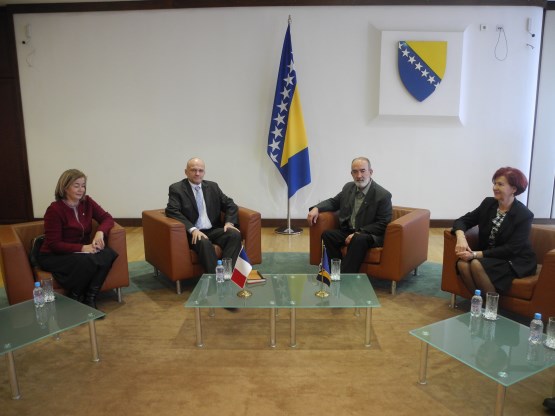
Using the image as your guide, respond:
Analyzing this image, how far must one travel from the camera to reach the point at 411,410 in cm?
221

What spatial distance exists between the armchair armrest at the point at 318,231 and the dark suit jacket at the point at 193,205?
2.38 ft

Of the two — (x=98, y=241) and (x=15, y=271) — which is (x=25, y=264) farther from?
(x=98, y=241)

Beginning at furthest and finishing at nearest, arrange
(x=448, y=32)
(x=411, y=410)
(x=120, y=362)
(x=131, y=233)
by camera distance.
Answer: (x=131, y=233) → (x=448, y=32) → (x=120, y=362) → (x=411, y=410)

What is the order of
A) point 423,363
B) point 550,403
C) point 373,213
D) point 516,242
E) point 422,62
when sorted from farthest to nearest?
point 422,62 → point 373,213 → point 516,242 → point 423,363 → point 550,403

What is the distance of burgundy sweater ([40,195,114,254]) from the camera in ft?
10.8

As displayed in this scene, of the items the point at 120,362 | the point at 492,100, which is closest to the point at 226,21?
the point at 492,100

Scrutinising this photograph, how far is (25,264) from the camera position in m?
3.17

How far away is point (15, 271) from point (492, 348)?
10.1 feet

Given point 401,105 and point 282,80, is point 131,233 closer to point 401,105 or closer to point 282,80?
point 282,80

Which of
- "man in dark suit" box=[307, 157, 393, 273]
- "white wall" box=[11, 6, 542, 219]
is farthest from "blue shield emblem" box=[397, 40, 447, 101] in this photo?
"man in dark suit" box=[307, 157, 393, 273]

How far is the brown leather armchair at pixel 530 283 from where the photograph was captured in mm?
2814

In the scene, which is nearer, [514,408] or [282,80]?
[514,408]

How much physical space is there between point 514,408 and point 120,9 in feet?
19.1

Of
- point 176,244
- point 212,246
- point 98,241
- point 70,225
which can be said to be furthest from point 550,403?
point 70,225
